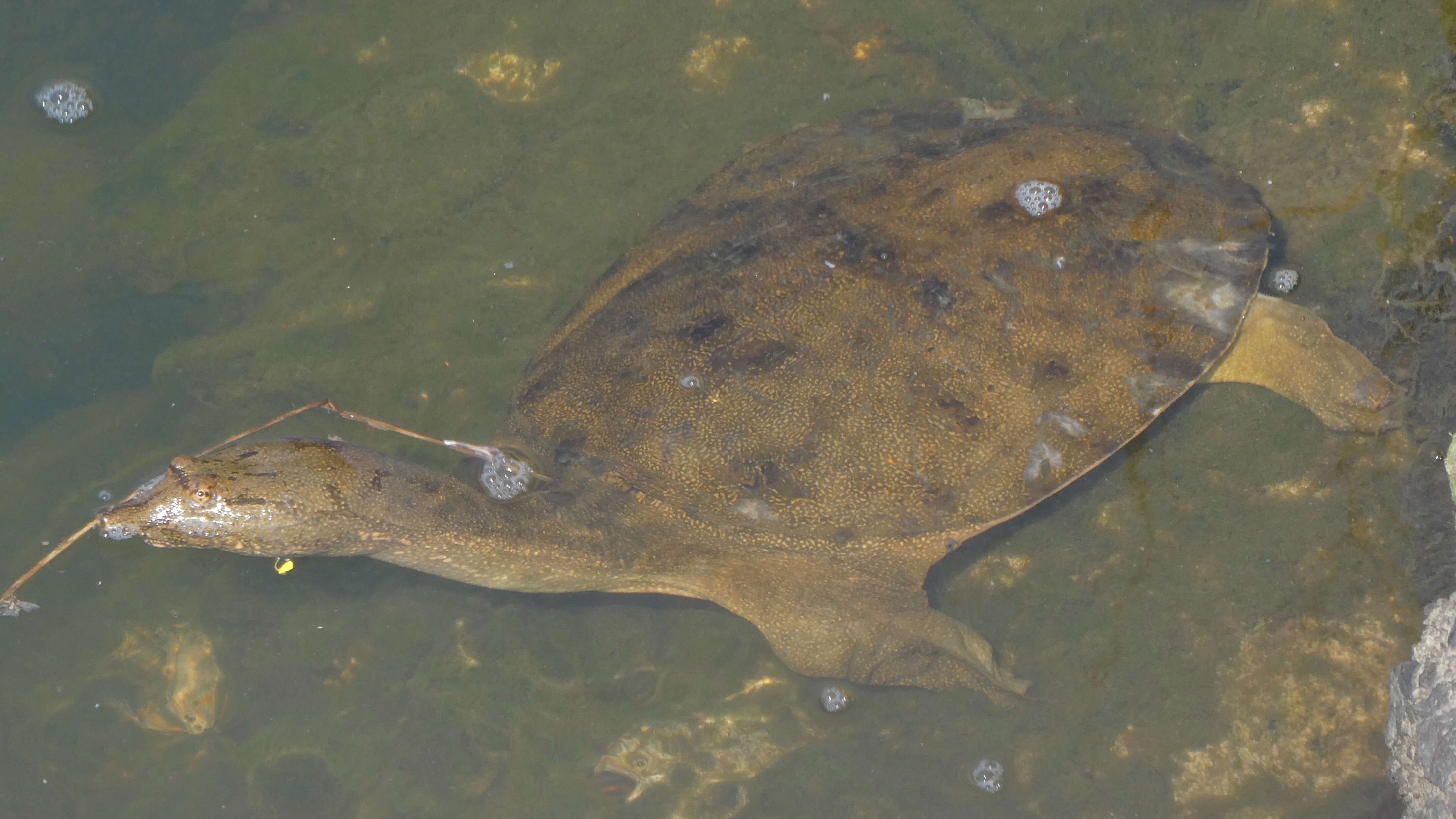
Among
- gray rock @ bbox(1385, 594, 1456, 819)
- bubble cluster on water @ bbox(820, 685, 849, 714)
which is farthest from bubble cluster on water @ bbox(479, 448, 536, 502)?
gray rock @ bbox(1385, 594, 1456, 819)

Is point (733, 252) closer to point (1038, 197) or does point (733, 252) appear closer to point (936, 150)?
point (936, 150)

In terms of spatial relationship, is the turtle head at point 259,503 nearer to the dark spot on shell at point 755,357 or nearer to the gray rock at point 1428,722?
the dark spot on shell at point 755,357

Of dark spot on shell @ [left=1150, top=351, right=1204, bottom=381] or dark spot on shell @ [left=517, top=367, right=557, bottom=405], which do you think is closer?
dark spot on shell @ [left=1150, top=351, right=1204, bottom=381]

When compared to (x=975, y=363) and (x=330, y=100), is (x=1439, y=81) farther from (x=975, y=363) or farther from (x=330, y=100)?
(x=330, y=100)

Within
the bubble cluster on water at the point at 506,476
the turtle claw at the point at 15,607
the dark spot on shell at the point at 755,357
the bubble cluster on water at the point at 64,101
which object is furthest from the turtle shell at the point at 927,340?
the bubble cluster on water at the point at 64,101

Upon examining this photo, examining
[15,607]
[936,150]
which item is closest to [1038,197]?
[936,150]

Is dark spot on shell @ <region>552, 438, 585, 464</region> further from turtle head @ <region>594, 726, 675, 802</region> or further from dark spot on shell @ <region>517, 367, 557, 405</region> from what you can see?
turtle head @ <region>594, 726, 675, 802</region>

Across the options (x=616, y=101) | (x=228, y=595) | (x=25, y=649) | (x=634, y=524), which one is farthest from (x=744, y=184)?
(x=25, y=649)
